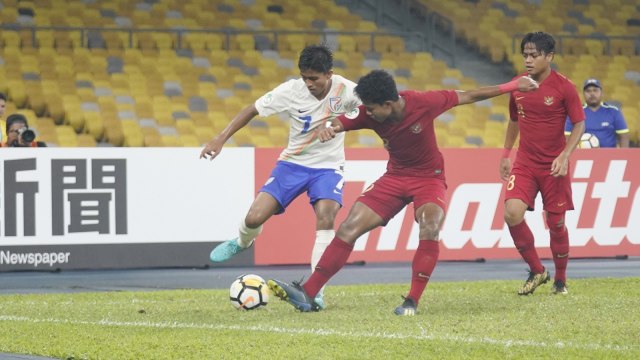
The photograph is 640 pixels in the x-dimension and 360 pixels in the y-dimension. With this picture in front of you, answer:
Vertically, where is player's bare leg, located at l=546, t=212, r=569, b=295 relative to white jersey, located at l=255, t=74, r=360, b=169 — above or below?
below

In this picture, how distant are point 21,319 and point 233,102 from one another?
41.1 feet

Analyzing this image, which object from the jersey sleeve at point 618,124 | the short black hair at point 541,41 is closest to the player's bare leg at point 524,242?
the short black hair at point 541,41

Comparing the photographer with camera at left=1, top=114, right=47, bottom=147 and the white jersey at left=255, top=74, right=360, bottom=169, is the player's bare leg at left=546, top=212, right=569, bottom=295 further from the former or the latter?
the photographer with camera at left=1, top=114, right=47, bottom=147

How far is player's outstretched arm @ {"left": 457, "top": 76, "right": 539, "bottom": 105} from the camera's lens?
8820 mm

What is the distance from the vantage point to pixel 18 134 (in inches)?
578

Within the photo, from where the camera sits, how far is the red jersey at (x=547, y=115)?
1040cm

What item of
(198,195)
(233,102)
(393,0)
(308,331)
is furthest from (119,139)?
(308,331)

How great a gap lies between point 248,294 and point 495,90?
245 cm

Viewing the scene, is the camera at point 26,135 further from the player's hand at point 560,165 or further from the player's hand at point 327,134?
the player's hand at point 560,165

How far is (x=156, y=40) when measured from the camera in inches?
896

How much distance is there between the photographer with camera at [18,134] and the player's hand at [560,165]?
273 inches

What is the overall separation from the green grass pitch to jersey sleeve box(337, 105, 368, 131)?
1394 mm

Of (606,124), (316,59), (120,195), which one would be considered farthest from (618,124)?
(316,59)

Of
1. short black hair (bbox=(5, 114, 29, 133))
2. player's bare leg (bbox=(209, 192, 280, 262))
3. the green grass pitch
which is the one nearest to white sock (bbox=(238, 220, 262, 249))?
player's bare leg (bbox=(209, 192, 280, 262))
